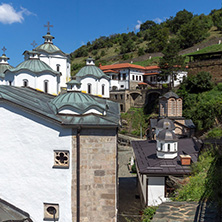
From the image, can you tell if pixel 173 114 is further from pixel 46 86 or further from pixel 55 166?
pixel 55 166

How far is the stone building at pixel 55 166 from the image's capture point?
26.9 feet

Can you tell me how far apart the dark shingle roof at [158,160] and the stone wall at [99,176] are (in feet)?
11.6

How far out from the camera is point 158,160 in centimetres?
1297

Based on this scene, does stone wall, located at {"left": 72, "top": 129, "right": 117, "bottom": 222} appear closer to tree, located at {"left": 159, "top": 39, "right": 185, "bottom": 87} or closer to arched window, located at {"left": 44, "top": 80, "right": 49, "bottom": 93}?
arched window, located at {"left": 44, "top": 80, "right": 49, "bottom": 93}

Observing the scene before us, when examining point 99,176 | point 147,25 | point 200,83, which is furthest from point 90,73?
point 147,25

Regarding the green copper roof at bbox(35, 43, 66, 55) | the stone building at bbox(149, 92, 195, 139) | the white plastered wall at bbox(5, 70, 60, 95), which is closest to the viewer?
the white plastered wall at bbox(5, 70, 60, 95)

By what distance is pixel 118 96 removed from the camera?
1583 inches

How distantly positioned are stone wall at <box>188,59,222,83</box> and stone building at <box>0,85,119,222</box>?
1169 inches

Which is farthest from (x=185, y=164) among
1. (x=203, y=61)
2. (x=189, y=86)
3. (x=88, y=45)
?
(x=88, y=45)

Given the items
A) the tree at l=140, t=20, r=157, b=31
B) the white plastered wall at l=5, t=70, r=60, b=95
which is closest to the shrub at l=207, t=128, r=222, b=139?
the white plastered wall at l=5, t=70, r=60, b=95

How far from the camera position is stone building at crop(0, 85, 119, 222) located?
26.9ft

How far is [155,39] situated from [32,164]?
62201 millimetres

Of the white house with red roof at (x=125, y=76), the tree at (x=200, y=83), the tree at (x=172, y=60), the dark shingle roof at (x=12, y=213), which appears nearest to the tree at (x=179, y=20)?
the white house with red roof at (x=125, y=76)

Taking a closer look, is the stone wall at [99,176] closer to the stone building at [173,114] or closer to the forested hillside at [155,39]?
the stone building at [173,114]
